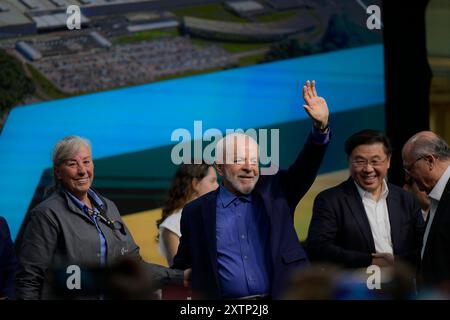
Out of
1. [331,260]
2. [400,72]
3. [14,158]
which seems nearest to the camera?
[331,260]

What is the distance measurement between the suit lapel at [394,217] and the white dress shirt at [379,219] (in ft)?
0.06

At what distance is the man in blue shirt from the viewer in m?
5.70

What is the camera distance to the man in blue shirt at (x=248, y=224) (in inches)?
224

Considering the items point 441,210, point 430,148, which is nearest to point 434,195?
point 441,210

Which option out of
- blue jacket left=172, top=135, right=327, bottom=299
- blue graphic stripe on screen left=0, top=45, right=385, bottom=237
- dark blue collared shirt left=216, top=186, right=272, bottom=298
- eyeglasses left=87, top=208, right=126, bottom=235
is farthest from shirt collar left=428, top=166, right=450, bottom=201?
blue graphic stripe on screen left=0, top=45, right=385, bottom=237

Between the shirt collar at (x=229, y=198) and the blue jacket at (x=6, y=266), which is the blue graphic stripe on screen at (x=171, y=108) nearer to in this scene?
the blue jacket at (x=6, y=266)

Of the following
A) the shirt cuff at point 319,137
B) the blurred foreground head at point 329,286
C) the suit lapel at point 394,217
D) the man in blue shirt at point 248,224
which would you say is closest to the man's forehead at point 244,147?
the man in blue shirt at point 248,224

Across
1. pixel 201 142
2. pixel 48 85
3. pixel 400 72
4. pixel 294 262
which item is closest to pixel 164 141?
pixel 201 142

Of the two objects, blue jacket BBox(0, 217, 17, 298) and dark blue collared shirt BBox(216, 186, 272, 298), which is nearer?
dark blue collared shirt BBox(216, 186, 272, 298)

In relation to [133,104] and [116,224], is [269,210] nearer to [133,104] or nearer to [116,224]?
[116,224]

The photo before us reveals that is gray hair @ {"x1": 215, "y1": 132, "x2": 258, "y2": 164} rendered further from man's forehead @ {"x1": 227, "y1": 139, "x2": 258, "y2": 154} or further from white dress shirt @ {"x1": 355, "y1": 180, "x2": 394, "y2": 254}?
white dress shirt @ {"x1": 355, "y1": 180, "x2": 394, "y2": 254}

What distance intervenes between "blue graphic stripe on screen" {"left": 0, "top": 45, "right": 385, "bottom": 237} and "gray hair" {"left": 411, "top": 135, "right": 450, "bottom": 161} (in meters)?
2.44

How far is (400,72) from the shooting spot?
9.18 m

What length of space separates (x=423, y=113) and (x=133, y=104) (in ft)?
7.90
